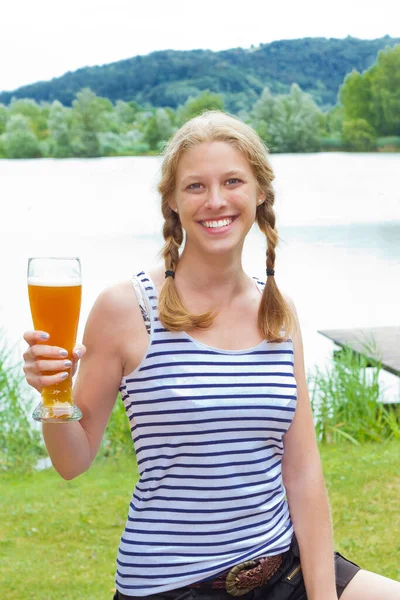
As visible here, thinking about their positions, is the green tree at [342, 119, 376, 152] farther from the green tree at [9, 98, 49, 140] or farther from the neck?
the neck

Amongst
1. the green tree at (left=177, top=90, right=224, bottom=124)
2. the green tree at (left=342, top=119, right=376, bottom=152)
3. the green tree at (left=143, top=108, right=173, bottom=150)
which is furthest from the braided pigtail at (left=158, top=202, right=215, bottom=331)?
the green tree at (left=342, top=119, right=376, bottom=152)

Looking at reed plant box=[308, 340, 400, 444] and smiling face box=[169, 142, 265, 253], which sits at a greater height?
smiling face box=[169, 142, 265, 253]

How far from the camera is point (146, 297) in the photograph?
1700mm

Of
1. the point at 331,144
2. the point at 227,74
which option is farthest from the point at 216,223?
the point at 331,144

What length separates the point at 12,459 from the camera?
5.25 meters

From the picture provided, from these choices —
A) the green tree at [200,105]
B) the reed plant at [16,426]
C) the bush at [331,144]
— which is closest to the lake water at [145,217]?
the bush at [331,144]

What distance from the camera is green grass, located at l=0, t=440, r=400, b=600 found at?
3.40m

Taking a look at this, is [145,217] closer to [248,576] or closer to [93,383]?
[93,383]

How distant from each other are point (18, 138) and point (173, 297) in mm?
13724

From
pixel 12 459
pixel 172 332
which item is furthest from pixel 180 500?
pixel 12 459

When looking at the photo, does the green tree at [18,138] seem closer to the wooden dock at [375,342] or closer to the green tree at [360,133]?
the green tree at [360,133]

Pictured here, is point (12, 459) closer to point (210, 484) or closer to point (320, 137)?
point (210, 484)

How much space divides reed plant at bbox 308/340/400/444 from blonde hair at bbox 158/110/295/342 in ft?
12.1

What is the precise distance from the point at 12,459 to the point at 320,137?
11.4m
